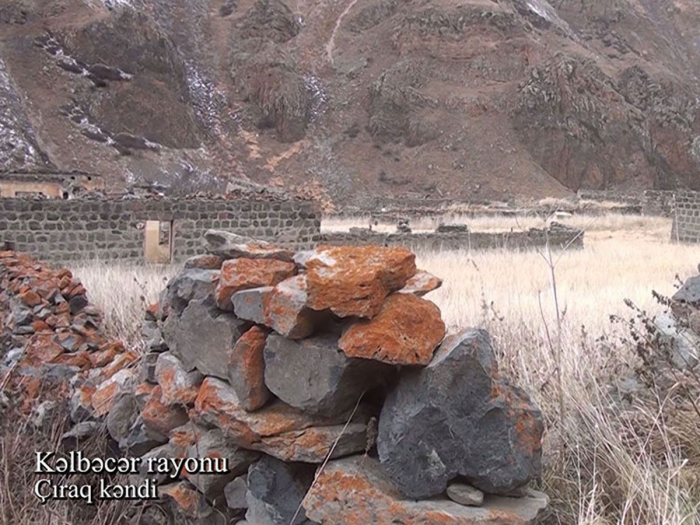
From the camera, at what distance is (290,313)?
9.39 ft

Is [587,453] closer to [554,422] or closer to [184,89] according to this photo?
[554,422]

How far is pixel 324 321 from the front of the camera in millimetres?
2963

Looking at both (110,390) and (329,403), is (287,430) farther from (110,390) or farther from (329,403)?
(110,390)

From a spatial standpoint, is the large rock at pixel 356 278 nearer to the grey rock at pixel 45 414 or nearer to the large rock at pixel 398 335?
the large rock at pixel 398 335

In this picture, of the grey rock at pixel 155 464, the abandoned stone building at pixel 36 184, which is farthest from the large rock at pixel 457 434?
the abandoned stone building at pixel 36 184

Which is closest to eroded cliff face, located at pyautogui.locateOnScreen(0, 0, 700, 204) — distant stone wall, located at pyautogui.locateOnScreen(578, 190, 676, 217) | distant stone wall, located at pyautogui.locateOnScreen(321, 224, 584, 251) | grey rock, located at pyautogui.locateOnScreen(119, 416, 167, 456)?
distant stone wall, located at pyautogui.locateOnScreen(578, 190, 676, 217)

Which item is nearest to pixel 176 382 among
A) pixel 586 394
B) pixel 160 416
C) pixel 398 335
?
pixel 160 416

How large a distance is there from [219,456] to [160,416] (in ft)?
1.80

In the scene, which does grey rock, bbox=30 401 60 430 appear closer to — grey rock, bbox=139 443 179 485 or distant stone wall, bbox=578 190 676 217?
grey rock, bbox=139 443 179 485

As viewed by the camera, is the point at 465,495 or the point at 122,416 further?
the point at 122,416

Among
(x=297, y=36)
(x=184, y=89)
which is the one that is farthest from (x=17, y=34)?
(x=297, y=36)

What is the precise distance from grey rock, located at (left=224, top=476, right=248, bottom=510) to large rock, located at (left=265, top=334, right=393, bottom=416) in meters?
0.56

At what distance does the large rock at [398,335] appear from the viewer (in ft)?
8.64

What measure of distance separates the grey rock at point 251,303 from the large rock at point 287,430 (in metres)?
0.40
